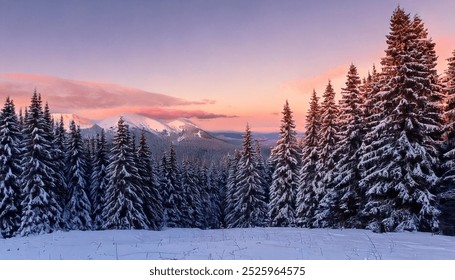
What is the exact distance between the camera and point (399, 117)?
69.0 ft

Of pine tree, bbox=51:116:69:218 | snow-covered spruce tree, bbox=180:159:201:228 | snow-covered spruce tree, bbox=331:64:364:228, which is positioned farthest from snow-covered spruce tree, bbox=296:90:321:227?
pine tree, bbox=51:116:69:218

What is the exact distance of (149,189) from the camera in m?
41.8

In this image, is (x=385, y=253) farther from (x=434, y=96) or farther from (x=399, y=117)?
(x=434, y=96)

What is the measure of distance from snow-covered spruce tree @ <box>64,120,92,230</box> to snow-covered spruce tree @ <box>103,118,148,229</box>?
376 cm

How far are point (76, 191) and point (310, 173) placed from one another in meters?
26.4

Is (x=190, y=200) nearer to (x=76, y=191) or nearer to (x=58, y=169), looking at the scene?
(x=76, y=191)

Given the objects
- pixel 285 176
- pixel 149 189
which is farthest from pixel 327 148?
pixel 149 189

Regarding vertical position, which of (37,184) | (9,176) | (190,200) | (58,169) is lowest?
(190,200)

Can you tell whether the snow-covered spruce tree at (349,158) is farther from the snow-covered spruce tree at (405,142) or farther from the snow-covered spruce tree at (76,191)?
the snow-covered spruce tree at (76,191)

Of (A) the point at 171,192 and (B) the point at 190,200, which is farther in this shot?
(B) the point at 190,200

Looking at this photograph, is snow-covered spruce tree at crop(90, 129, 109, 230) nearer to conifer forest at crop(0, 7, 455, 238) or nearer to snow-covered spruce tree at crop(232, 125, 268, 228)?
conifer forest at crop(0, 7, 455, 238)

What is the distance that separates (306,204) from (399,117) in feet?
49.4

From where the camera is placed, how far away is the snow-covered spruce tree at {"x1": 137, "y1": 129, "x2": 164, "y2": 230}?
4062 centimetres
